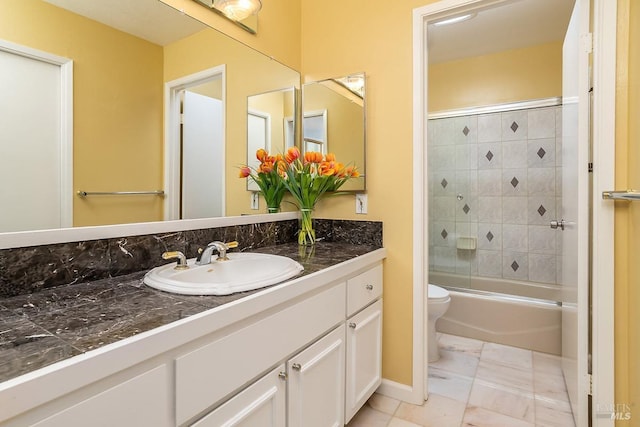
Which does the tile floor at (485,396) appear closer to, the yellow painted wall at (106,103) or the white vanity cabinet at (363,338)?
the white vanity cabinet at (363,338)

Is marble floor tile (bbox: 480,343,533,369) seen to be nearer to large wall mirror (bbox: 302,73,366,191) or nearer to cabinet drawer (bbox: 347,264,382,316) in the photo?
cabinet drawer (bbox: 347,264,382,316)

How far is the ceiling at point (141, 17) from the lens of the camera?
1144 mm

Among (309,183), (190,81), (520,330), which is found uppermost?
(190,81)

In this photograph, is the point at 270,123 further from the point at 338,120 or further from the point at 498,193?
the point at 498,193

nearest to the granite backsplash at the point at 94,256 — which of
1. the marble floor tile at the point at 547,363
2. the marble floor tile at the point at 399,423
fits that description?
the marble floor tile at the point at 399,423

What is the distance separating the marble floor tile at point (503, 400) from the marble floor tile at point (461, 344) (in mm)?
442

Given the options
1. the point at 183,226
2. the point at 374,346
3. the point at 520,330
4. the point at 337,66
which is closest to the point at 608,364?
the point at 374,346

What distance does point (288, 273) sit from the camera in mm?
1113

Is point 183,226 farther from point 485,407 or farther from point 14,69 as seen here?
point 485,407

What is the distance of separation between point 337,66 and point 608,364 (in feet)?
6.32

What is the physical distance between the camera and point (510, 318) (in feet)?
8.13

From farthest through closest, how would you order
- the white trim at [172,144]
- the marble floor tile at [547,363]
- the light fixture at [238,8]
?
the marble floor tile at [547,363], the light fixture at [238,8], the white trim at [172,144]

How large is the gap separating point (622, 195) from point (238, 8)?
1818mm

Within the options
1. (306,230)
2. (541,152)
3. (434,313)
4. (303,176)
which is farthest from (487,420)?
(541,152)
